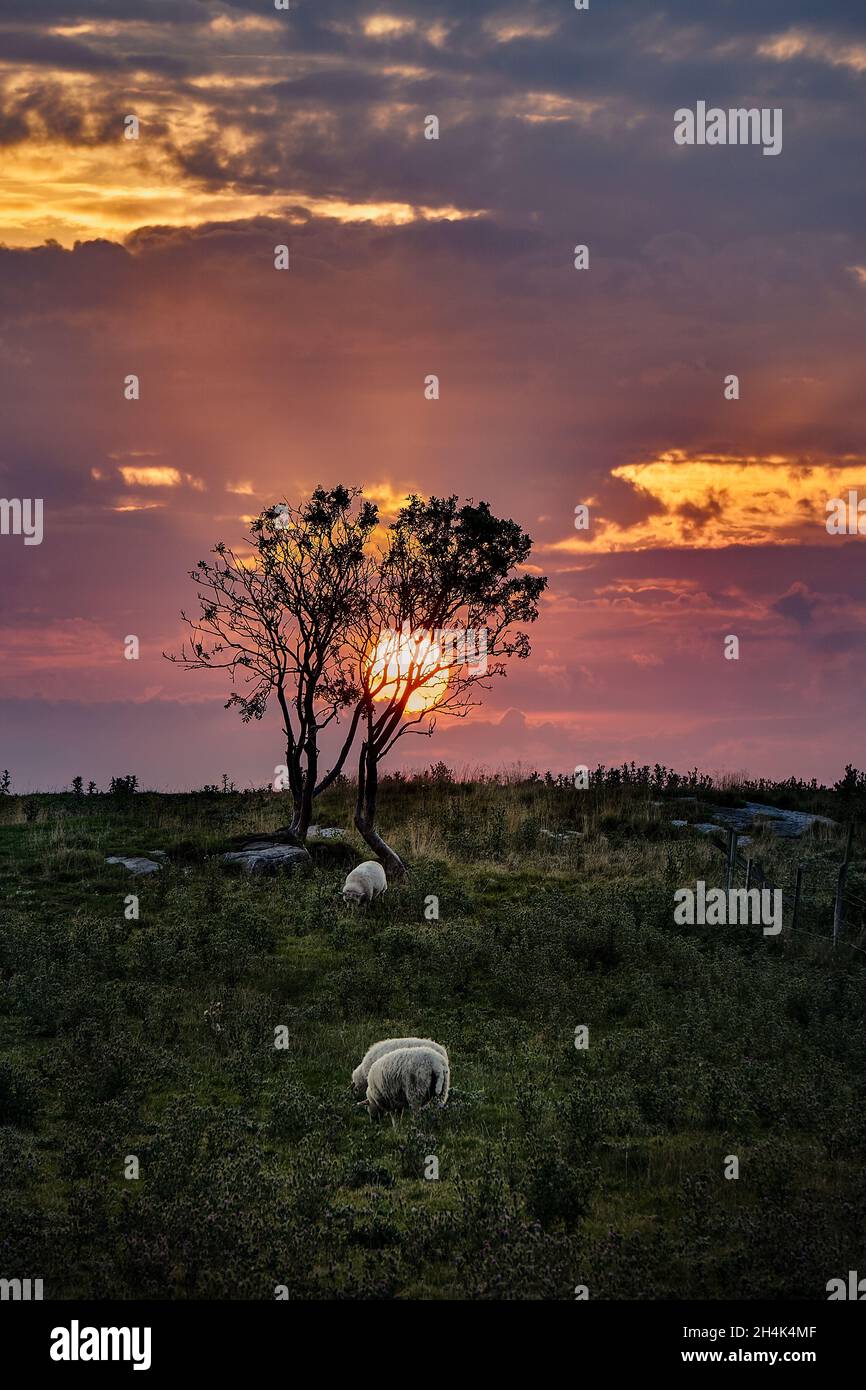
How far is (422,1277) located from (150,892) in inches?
846

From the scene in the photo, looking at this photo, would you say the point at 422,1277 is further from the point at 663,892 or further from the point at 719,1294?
the point at 663,892

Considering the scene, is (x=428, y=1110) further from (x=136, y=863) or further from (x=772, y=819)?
(x=772, y=819)

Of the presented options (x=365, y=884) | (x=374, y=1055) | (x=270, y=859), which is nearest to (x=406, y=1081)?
(x=374, y=1055)

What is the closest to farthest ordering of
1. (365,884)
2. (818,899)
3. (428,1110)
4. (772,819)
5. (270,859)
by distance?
(428,1110) < (818,899) < (365,884) < (270,859) < (772,819)

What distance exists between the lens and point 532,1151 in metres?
14.1

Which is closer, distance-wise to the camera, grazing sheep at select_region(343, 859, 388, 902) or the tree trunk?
grazing sheep at select_region(343, 859, 388, 902)

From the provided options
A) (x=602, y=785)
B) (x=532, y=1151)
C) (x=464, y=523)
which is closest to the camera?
(x=532, y=1151)

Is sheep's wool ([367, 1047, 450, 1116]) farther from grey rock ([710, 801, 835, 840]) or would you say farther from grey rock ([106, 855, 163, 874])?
grey rock ([710, 801, 835, 840])

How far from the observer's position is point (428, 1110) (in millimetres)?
15531

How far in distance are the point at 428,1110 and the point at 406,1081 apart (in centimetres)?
50

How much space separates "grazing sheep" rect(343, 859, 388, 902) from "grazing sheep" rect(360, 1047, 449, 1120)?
13.9 m

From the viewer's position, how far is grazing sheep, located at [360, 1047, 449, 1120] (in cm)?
1570

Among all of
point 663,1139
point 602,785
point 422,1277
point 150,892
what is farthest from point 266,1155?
point 602,785

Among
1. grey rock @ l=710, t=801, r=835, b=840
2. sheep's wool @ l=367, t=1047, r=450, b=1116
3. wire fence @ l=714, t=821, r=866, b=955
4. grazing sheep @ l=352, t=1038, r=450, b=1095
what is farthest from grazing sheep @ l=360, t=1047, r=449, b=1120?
grey rock @ l=710, t=801, r=835, b=840
